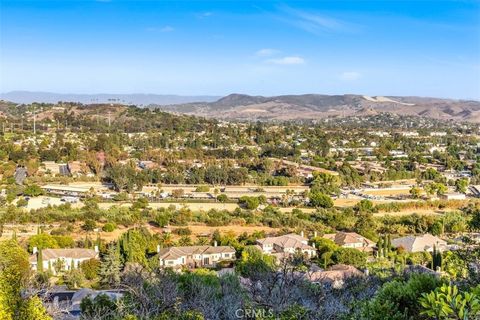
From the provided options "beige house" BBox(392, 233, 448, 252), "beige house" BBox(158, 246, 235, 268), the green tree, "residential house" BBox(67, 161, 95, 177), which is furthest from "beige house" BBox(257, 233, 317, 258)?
"residential house" BBox(67, 161, 95, 177)

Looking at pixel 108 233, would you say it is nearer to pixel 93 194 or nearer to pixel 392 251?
pixel 93 194

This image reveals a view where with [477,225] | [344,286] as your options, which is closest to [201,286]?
[344,286]

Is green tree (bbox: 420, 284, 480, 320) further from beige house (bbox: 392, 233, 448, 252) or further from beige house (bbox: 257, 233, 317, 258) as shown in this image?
beige house (bbox: 392, 233, 448, 252)

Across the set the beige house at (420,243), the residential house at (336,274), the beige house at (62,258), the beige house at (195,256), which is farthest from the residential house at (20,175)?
the residential house at (336,274)

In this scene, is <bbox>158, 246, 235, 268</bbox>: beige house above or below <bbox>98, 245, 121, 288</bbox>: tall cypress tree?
below

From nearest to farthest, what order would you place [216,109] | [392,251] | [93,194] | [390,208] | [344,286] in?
[344,286], [392,251], [390,208], [93,194], [216,109]

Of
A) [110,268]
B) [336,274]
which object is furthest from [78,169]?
[336,274]
